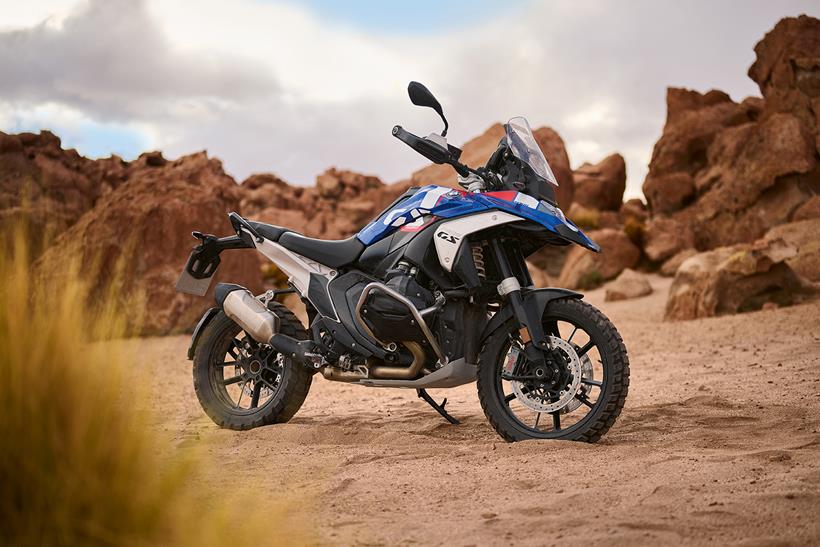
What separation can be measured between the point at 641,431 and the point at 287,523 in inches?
110

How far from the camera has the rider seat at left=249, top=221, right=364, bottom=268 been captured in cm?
574

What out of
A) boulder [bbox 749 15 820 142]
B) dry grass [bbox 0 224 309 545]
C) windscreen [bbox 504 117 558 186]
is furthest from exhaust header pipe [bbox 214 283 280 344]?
boulder [bbox 749 15 820 142]

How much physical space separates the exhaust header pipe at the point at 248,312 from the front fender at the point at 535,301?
1.56m

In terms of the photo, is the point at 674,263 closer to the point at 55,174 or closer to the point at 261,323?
the point at 55,174

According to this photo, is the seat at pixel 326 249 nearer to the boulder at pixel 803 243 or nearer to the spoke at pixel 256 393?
the spoke at pixel 256 393

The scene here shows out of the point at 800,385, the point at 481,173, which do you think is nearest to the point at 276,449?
the point at 481,173

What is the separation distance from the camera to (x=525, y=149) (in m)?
5.36

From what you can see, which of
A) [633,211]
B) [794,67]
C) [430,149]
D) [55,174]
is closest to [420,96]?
[430,149]

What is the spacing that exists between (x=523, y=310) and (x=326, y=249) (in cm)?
148

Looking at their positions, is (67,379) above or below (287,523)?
above

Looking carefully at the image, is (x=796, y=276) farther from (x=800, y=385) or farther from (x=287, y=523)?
(x=287, y=523)

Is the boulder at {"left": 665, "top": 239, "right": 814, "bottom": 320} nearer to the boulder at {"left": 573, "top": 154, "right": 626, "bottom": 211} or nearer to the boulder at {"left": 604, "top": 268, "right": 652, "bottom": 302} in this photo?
the boulder at {"left": 604, "top": 268, "right": 652, "bottom": 302}

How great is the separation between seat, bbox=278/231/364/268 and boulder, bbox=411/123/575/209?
1.96m

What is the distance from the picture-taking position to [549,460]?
4.48 m
